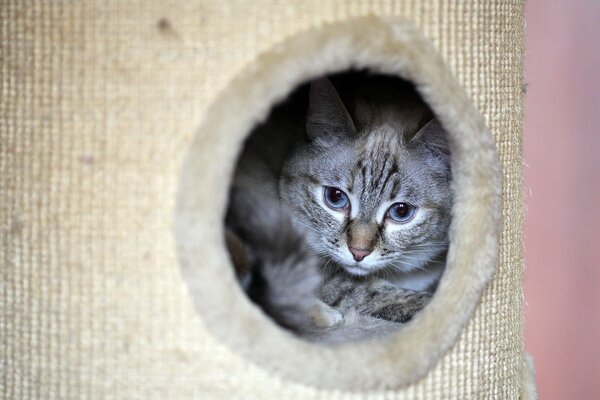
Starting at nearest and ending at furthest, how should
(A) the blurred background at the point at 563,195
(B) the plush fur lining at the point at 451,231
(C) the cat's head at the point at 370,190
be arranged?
(B) the plush fur lining at the point at 451,231
(C) the cat's head at the point at 370,190
(A) the blurred background at the point at 563,195

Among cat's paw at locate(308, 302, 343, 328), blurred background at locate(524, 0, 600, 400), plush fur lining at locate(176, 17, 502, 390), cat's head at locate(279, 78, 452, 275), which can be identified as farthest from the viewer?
blurred background at locate(524, 0, 600, 400)

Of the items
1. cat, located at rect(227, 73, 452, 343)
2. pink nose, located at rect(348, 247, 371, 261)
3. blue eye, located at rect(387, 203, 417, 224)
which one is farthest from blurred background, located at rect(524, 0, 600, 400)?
pink nose, located at rect(348, 247, 371, 261)

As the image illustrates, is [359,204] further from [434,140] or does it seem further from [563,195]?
[563,195]

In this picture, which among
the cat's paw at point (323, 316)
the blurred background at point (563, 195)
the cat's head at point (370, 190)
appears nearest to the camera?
the cat's paw at point (323, 316)

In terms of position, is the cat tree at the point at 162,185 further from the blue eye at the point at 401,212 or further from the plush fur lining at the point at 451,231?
the blue eye at the point at 401,212

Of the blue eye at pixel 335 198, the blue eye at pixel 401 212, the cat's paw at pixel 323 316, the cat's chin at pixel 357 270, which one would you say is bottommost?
the cat's paw at pixel 323 316

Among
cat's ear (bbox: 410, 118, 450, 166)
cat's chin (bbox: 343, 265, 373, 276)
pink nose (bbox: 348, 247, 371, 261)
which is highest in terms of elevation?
cat's ear (bbox: 410, 118, 450, 166)

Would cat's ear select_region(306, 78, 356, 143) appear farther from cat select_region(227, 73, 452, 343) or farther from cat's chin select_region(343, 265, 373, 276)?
cat's chin select_region(343, 265, 373, 276)

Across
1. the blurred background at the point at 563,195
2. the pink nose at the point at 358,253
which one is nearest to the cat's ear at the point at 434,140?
the pink nose at the point at 358,253
